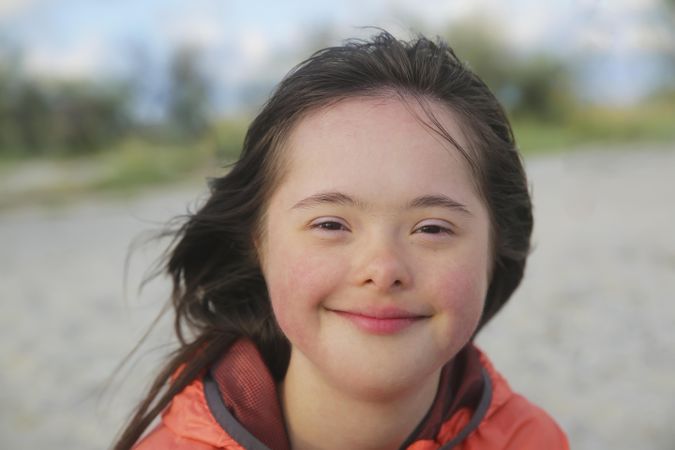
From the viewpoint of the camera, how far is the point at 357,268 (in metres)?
1.36

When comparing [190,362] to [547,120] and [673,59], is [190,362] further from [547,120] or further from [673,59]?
[673,59]

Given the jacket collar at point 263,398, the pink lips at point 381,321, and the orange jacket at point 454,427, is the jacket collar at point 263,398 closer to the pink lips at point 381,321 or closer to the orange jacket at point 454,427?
the orange jacket at point 454,427

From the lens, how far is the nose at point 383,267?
133 centimetres

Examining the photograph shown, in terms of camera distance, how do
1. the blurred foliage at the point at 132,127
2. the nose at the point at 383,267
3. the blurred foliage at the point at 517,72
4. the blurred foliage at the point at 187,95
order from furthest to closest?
the blurred foliage at the point at 517,72
the blurred foliage at the point at 187,95
the blurred foliage at the point at 132,127
the nose at the point at 383,267

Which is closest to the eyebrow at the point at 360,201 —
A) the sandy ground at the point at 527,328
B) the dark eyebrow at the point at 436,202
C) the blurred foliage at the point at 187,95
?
the dark eyebrow at the point at 436,202

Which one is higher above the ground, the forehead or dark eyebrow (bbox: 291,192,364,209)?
the forehead

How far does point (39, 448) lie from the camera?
3061mm

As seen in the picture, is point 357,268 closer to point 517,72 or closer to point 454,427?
point 454,427

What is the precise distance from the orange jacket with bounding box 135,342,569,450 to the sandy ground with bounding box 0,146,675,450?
44cm

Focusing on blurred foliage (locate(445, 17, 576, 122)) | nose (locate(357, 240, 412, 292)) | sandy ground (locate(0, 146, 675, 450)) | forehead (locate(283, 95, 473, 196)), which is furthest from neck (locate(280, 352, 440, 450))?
blurred foliage (locate(445, 17, 576, 122))

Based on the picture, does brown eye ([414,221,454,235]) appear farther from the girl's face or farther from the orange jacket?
the orange jacket

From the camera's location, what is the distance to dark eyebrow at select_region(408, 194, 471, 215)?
4.52ft

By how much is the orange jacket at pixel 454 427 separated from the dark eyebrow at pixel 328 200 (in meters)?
0.42

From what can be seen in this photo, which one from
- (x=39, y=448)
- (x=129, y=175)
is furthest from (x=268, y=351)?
(x=129, y=175)
